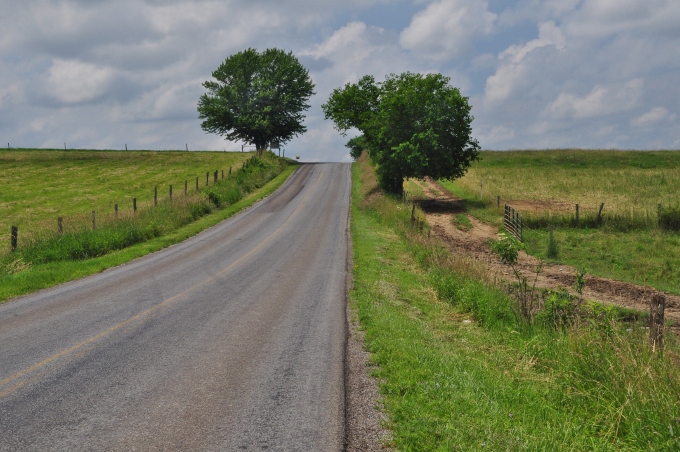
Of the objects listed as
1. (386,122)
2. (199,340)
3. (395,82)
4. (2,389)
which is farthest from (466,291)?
(395,82)

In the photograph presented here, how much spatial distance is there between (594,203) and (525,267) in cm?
2109

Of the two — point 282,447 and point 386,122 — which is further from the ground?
point 386,122

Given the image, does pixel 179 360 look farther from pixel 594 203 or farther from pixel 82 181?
pixel 82 181

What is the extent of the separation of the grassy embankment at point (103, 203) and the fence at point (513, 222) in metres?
17.4

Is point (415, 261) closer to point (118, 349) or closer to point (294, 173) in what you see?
point (118, 349)

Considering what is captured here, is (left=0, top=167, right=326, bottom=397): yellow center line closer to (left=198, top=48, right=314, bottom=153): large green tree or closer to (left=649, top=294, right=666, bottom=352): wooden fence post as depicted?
(left=649, top=294, right=666, bottom=352): wooden fence post

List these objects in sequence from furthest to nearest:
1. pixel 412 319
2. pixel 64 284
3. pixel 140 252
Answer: pixel 140 252, pixel 64 284, pixel 412 319

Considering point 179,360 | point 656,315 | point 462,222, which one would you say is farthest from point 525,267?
point 179,360

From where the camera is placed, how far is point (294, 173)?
67.4 metres

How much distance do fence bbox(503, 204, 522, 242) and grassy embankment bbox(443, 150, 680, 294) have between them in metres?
0.63

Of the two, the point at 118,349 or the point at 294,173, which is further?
the point at 294,173

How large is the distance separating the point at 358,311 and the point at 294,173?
181 feet

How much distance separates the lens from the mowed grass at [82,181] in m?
38.5

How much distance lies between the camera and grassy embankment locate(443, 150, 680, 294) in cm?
2566
